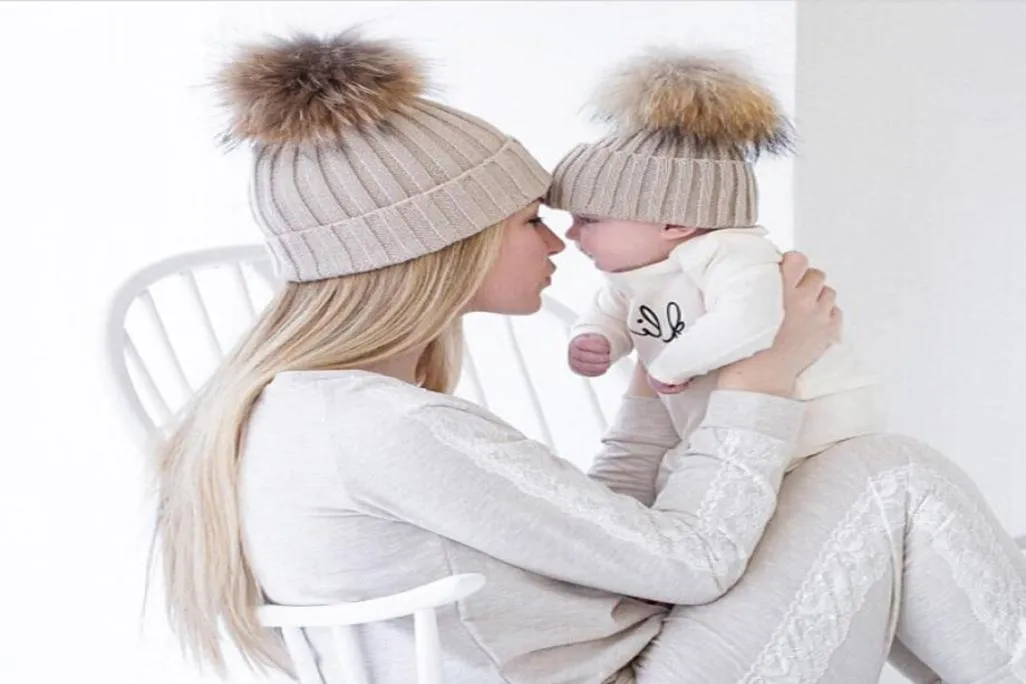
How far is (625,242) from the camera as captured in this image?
1.42 meters

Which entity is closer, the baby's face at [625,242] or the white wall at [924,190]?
the baby's face at [625,242]

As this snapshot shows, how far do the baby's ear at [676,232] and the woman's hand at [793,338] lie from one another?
101mm

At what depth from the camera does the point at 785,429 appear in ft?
4.21

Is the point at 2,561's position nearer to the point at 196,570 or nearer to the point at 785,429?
the point at 196,570

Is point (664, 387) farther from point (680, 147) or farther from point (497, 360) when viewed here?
point (497, 360)

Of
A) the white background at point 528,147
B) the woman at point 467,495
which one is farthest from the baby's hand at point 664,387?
the white background at point 528,147

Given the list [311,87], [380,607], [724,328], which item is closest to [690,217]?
[724,328]

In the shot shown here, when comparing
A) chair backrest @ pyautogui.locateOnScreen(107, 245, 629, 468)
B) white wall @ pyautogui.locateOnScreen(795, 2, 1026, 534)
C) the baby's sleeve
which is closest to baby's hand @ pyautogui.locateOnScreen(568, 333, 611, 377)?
the baby's sleeve

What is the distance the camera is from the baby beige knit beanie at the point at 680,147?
1.39 metres

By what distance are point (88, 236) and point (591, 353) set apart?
1.33 m

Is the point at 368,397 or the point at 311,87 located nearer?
the point at 368,397

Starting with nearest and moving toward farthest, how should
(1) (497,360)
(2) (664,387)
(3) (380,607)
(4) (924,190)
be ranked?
(3) (380,607), (2) (664,387), (4) (924,190), (1) (497,360)

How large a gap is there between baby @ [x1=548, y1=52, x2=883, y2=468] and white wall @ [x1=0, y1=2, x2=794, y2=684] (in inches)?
34.7

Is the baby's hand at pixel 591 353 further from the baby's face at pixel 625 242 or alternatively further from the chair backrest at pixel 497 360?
the chair backrest at pixel 497 360
